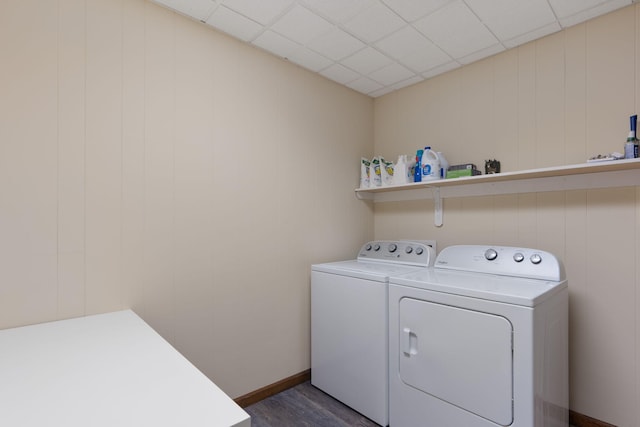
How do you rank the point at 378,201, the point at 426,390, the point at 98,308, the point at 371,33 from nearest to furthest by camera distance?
the point at 98,308, the point at 426,390, the point at 371,33, the point at 378,201

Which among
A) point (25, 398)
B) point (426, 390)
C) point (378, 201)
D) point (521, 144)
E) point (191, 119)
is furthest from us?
point (378, 201)

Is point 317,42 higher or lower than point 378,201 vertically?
higher

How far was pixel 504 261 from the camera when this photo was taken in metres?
1.87

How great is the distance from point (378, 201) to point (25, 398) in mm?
2551

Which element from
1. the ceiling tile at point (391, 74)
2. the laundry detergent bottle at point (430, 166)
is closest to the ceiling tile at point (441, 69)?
the ceiling tile at point (391, 74)

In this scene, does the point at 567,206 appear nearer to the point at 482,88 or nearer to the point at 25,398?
the point at 482,88

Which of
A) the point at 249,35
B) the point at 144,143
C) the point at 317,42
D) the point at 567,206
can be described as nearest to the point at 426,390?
the point at 567,206

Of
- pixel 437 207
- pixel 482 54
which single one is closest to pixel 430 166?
pixel 437 207

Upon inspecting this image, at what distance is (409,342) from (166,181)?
158 centimetres

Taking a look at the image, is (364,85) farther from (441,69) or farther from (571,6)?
(571,6)

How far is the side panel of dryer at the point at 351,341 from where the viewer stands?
187cm

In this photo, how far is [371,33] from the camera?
198 centimetres

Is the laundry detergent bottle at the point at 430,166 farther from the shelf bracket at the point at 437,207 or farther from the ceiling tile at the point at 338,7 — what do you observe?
the ceiling tile at the point at 338,7

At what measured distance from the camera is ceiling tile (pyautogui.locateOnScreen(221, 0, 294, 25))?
1706 mm
